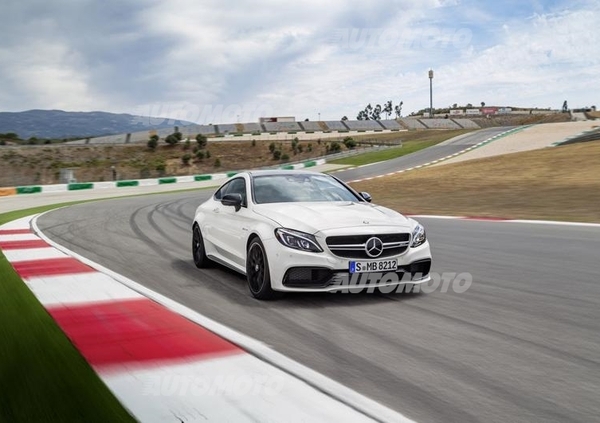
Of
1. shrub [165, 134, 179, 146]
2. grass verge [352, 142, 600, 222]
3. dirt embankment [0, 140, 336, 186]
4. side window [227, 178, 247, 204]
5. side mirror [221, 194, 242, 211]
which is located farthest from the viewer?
shrub [165, 134, 179, 146]

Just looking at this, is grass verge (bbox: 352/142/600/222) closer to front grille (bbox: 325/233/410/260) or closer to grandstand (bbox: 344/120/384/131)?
front grille (bbox: 325/233/410/260)

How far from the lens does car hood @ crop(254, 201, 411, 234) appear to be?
606 cm

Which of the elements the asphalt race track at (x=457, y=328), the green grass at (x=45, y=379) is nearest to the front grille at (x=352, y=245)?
the asphalt race track at (x=457, y=328)

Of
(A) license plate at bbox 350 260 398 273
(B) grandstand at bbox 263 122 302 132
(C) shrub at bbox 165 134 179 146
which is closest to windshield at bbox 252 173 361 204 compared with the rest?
(A) license plate at bbox 350 260 398 273

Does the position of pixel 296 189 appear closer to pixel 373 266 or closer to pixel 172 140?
pixel 373 266

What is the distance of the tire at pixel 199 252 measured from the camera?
8.37m

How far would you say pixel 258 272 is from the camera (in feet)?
20.9

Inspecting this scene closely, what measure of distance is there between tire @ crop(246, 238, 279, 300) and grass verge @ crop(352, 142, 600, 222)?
354 inches

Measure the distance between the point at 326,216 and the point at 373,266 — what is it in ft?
2.33

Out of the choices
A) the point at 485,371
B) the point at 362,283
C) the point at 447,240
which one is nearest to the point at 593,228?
the point at 447,240

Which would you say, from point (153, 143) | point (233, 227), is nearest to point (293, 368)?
point (233, 227)

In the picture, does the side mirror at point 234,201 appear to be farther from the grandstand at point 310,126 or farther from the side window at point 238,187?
the grandstand at point 310,126

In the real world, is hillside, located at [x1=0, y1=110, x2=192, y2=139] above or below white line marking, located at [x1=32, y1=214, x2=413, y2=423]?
above

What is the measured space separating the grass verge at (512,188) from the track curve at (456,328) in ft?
20.4
